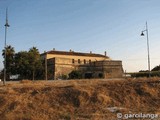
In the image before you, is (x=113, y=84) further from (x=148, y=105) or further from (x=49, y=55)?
(x=49, y=55)

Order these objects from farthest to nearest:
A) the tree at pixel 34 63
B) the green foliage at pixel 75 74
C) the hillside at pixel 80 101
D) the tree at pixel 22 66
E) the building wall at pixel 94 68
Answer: the building wall at pixel 94 68 → the green foliage at pixel 75 74 → the tree at pixel 34 63 → the tree at pixel 22 66 → the hillside at pixel 80 101

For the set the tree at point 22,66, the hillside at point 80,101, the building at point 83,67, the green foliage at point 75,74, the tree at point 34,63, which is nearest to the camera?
the hillside at point 80,101

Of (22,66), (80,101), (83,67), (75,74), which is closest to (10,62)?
(22,66)

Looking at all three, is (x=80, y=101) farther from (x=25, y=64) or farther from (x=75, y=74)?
(x=75, y=74)

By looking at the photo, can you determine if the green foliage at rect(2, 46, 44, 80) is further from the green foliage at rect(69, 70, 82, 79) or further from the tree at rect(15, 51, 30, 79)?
the green foliage at rect(69, 70, 82, 79)

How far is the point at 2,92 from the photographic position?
1930 centimetres

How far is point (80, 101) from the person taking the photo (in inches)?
659

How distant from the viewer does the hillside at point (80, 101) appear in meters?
15.0

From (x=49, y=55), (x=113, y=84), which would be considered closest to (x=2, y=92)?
(x=113, y=84)

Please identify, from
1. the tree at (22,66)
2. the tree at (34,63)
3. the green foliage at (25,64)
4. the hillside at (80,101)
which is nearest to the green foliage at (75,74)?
the green foliage at (25,64)

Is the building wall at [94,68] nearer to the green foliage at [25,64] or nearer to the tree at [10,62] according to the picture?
the green foliage at [25,64]

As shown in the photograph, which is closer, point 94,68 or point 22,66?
point 22,66

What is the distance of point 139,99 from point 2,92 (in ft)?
30.4

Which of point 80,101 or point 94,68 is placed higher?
point 94,68
